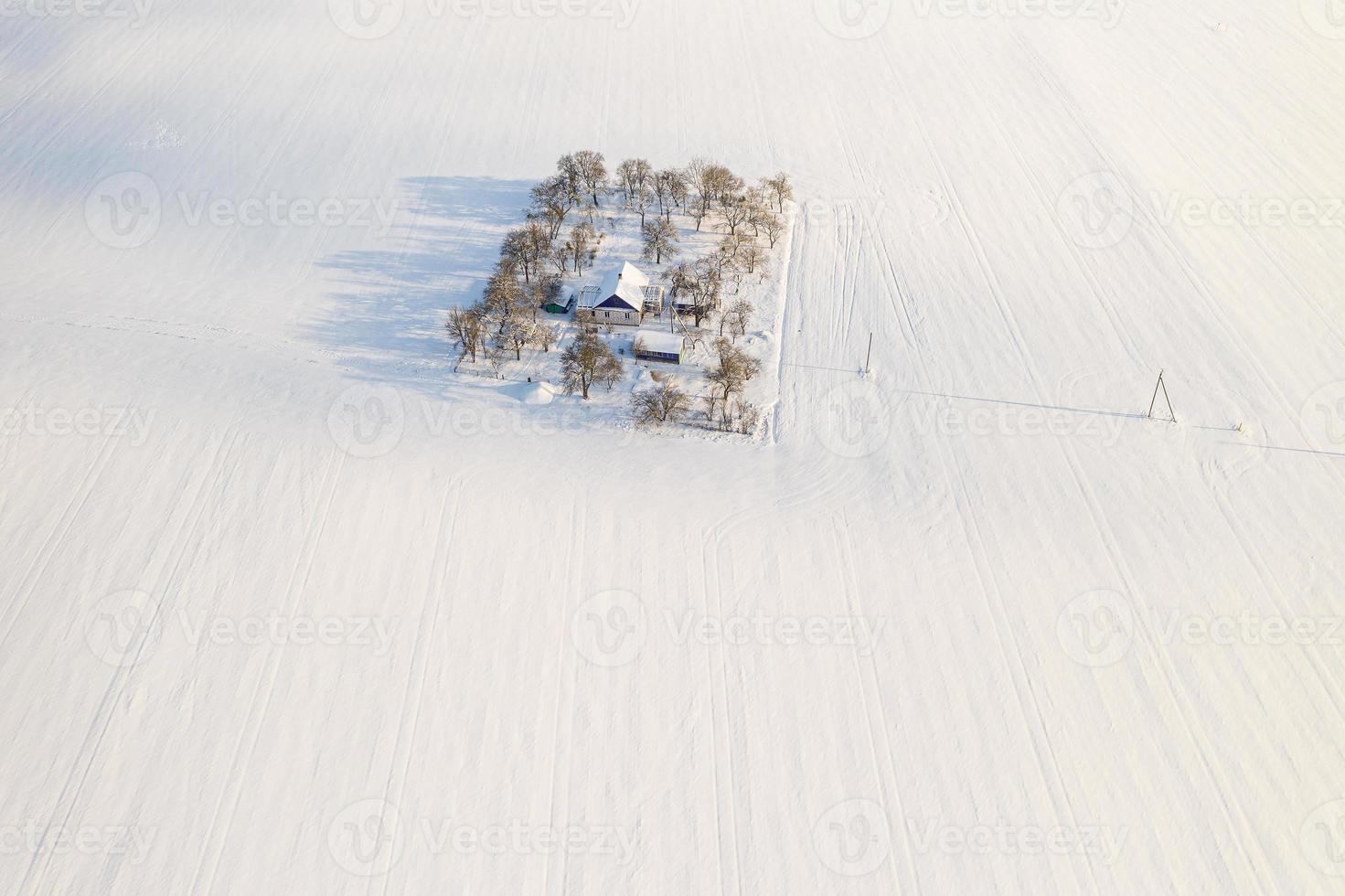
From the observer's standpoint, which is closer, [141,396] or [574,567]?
[574,567]

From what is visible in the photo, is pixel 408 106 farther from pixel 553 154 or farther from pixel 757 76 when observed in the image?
pixel 757 76

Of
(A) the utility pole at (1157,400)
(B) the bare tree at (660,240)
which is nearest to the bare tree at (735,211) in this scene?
(B) the bare tree at (660,240)

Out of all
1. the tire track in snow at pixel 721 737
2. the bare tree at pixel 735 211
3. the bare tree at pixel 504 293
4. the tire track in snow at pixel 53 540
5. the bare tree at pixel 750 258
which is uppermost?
the bare tree at pixel 735 211

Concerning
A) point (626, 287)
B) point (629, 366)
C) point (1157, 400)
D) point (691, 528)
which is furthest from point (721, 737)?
point (1157, 400)

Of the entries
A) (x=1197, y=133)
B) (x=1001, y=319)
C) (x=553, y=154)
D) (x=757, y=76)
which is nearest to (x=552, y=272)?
(x=553, y=154)

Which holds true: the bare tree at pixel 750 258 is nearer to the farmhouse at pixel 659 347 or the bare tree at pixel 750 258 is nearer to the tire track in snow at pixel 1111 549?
the farmhouse at pixel 659 347

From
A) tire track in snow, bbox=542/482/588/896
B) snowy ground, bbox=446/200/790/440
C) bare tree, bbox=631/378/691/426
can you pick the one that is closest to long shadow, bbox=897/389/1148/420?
snowy ground, bbox=446/200/790/440

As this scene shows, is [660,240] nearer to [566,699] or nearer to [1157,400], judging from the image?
[1157,400]
